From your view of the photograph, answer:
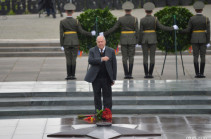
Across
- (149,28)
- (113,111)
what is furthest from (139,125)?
(149,28)

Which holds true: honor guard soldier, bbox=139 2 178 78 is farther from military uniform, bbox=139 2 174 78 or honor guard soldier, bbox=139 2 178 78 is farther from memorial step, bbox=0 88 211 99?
memorial step, bbox=0 88 211 99

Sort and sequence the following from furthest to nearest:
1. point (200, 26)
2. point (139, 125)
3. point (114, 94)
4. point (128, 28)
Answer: point (128, 28) < point (200, 26) < point (114, 94) < point (139, 125)

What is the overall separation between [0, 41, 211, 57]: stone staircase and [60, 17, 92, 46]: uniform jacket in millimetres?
4871

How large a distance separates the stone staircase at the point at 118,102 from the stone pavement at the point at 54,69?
1.99 m

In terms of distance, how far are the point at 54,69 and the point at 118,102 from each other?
4733mm

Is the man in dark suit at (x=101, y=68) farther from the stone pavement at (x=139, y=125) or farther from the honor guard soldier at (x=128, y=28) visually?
the honor guard soldier at (x=128, y=28)

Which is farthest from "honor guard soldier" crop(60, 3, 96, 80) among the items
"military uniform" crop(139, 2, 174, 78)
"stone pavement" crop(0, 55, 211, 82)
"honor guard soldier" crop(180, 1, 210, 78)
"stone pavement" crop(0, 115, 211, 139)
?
"stone pavement" crop(0, 115, 211, 139)

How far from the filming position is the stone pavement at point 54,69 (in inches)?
564

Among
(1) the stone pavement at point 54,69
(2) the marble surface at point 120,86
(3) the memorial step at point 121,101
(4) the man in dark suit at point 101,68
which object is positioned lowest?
(1) the stone pavement at point 54,69

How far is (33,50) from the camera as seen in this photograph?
1888 cm

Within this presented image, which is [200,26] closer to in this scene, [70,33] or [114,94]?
[114,94]

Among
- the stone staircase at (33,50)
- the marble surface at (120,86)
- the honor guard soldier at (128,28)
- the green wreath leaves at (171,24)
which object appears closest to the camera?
the marble surface at (120,86)

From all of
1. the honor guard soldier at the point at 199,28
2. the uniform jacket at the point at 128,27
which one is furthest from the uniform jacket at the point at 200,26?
the uniform jacket at the point at 128,27

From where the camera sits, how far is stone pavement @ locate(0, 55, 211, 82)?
1434 centimetres
